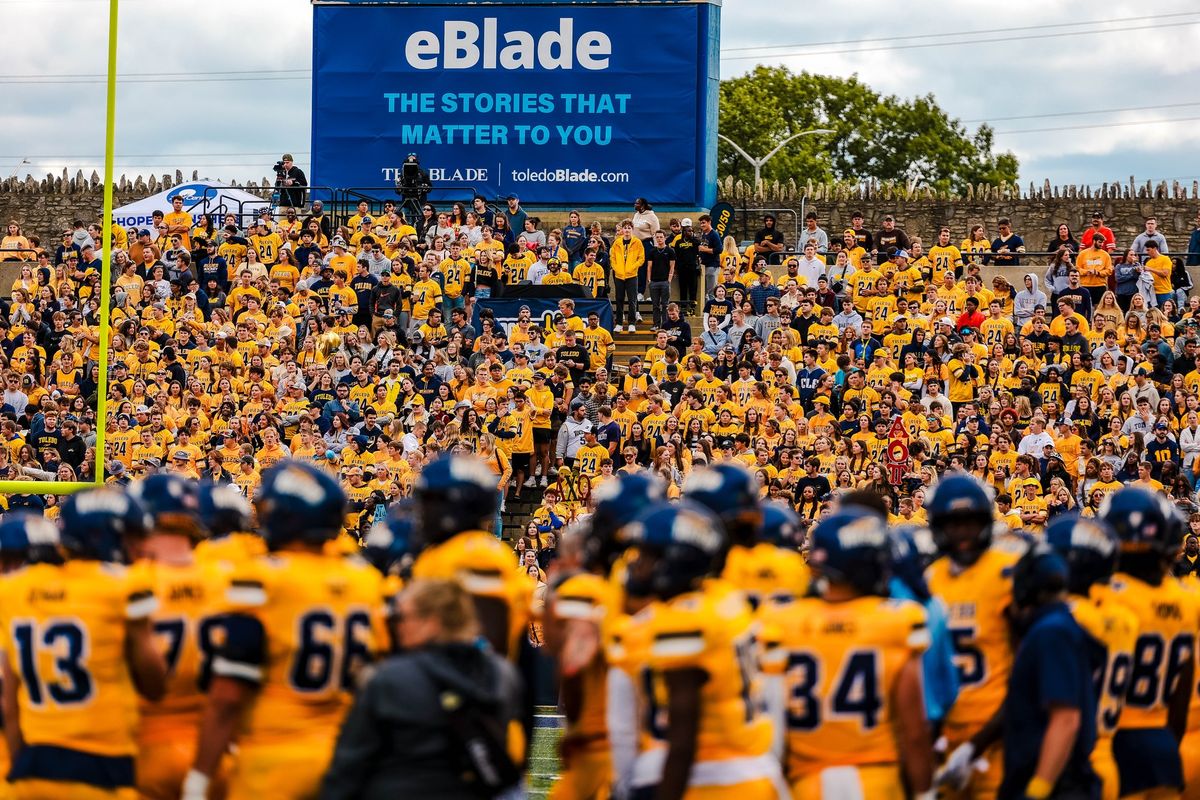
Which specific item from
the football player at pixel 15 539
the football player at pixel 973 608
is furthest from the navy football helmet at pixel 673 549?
the football player at pixel 15 539

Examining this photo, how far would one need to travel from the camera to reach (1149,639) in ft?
20.9

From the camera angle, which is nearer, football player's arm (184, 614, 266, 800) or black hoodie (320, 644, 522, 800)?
black hoodie (320, 644, 522, 800)

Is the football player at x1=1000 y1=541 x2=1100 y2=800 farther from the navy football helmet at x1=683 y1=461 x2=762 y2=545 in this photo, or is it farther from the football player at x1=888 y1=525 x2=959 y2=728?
the navy football helmet at x1=683 y1=461 x2=762 y2=545

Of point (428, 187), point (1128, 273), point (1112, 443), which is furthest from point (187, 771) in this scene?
point (428, 187)

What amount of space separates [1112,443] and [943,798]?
416 inches

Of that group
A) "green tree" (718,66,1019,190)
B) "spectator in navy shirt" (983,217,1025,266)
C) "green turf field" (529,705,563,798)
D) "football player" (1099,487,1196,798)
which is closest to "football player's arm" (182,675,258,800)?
"football player" (1099,487,1196,798)

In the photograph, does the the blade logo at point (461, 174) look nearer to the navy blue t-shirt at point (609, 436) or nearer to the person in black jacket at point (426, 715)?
the navy blue t-shirt at point (609, 436)

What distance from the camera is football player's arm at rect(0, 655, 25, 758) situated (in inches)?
238

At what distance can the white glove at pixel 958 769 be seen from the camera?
6.31 m

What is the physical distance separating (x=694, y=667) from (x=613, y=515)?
1.25m

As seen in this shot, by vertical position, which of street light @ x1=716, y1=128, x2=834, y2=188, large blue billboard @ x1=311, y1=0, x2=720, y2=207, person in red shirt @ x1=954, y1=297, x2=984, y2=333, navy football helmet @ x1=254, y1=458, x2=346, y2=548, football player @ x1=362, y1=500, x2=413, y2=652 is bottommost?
football player @ x1=362, y1=500, x2=413, y2=652

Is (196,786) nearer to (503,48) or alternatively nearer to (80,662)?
(80,662)

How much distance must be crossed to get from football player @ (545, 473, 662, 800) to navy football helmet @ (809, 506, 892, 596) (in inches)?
25.8

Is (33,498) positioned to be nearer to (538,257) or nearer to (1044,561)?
(538,257)
